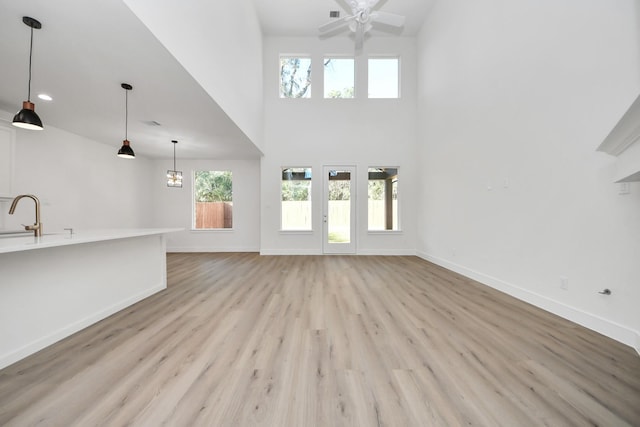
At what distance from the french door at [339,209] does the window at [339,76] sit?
2061 millimetres

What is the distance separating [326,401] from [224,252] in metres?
5.92

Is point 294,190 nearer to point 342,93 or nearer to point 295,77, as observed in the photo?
point 342,93

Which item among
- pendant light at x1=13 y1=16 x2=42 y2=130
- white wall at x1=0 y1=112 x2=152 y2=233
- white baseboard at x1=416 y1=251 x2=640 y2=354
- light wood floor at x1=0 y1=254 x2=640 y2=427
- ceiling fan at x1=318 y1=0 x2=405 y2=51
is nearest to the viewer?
light wood floor at x1=0 y1=254 x2=640 y2=427

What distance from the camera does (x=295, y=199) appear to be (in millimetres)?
6367

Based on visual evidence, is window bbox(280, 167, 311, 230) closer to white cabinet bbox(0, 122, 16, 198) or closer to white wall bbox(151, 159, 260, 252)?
white wall bbox(151, 159, 260, 252)

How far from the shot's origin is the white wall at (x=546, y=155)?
207 centimetres

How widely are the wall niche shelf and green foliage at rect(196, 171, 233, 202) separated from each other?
6.86 metres

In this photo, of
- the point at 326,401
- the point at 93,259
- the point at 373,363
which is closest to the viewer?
the point at 326,401

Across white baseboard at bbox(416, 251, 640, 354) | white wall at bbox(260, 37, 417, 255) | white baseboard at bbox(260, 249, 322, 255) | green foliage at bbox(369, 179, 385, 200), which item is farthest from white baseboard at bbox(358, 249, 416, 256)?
white baseboard at bbox(416, 251, 640, 354)

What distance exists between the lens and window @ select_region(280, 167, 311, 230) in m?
6.34

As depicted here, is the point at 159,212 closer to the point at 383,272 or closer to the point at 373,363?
the point at 383,272

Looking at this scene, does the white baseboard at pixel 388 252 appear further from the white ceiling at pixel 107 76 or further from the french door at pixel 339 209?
the white ceiling at pixel 107 76

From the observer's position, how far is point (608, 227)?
2145 millimetres

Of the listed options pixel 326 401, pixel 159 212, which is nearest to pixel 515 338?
pixel 326 401
